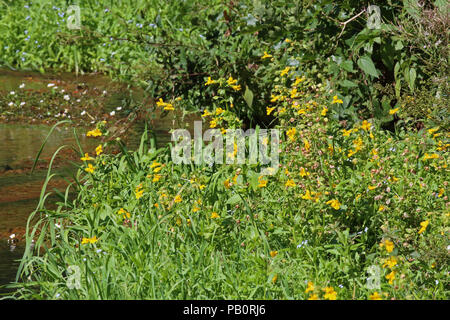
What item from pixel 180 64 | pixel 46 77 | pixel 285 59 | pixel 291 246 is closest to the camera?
pixel 291 246

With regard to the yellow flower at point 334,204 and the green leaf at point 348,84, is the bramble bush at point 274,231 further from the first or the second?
the green leaf at point 348,84

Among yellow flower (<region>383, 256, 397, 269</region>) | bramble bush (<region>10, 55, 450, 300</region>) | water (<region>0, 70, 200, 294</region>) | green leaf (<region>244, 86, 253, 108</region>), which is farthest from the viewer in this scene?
green leaf (<region>244, 86, 253, 108</region>)

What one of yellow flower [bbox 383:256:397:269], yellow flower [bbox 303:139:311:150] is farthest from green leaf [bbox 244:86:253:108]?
yellow flower [bbox 383:256:397:269]

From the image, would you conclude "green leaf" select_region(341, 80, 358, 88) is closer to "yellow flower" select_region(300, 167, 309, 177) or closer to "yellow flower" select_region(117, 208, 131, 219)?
"yellow flower" select_region(300, 167, 309, 177)

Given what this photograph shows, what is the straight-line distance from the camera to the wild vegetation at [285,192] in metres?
3.08

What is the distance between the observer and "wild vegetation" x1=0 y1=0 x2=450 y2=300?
121 inches

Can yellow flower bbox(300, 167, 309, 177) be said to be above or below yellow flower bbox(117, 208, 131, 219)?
above

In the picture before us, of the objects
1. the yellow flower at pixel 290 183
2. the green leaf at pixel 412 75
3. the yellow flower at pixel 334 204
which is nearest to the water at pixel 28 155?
the yellow flower at pixel 290 183

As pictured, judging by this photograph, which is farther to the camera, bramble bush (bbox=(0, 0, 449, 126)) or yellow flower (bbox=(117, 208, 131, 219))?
bramble bush (bbox=(0, 0, 449, 126))

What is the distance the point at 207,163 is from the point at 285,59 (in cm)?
115

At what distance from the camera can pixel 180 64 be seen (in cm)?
530

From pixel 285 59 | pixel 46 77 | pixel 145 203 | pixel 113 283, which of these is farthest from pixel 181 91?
pixel 46 77

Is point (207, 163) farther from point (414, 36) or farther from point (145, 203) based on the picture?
point (414, 36)

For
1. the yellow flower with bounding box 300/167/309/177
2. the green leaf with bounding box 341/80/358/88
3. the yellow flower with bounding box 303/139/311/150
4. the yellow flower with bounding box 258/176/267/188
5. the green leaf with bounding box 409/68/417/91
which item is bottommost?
the yellow flower with bounding box 258/176/267/188
